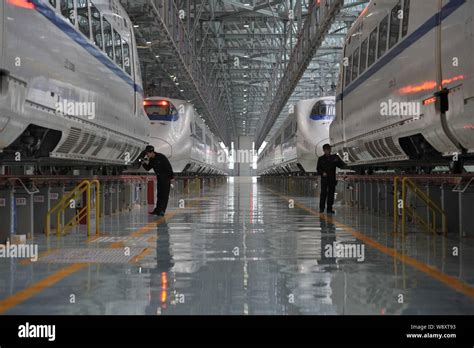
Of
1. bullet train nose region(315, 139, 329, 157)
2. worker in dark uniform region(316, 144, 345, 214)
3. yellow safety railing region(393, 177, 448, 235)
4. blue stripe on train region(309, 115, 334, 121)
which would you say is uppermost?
blue stripe on train region(309, 115, 334, 121)

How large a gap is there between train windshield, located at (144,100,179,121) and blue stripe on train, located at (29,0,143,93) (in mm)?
7945

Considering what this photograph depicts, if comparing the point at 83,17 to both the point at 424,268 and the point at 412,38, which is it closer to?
the point at 412,38

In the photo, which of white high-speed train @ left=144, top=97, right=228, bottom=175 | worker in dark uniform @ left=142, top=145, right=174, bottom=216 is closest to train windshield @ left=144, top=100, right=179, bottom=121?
white high-speed train @ left=144, top=97, right=228, bottom=175

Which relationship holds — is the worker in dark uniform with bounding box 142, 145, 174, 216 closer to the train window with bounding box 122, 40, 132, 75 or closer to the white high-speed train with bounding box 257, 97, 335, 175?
the train window with bounding box 122, 40, 132, 75

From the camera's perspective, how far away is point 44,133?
27.5 feet

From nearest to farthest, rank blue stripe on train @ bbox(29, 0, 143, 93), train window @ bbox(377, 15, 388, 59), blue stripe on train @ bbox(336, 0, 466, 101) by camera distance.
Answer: blue stripe on train @ bbox(336, 0, 466, 101) < blue stripe on train @ bbox(29, 0, 143, 93) < train window @ bbox(377, 15, 388, 59)

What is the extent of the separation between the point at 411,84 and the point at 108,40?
17.7ft

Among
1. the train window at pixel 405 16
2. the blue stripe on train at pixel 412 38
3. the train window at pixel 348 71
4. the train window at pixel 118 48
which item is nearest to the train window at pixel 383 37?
the blue stripe on train at pixel 412 38

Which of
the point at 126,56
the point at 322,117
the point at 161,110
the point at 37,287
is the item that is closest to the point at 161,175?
the point at 126,56

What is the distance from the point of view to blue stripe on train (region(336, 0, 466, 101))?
23.6 feet

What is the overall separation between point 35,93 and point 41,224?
357cm

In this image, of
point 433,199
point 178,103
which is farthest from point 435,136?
point 178,103
